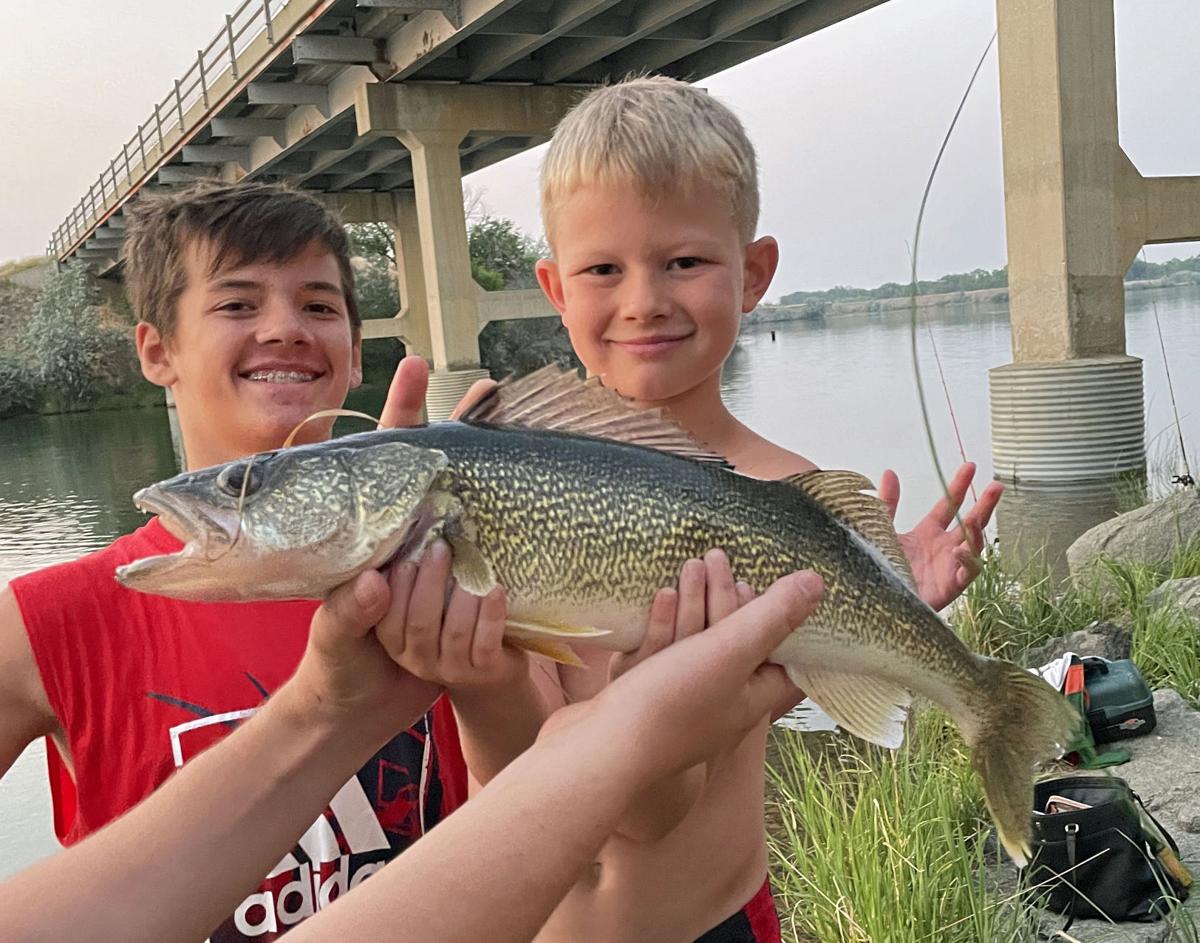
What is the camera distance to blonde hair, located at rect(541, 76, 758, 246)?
250 centimetres

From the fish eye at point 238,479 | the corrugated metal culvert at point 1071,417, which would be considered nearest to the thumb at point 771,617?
the fish eye at point 238,479

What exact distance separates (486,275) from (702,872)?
4469 centimetres

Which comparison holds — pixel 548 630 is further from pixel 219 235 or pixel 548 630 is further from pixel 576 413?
pixel 219 235

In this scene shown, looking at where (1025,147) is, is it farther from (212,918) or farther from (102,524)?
(102,524)

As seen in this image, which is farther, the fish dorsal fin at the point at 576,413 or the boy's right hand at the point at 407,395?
the boy's right hand at the point at 407,395

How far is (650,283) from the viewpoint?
248 centimetres

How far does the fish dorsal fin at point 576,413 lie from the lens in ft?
6.24

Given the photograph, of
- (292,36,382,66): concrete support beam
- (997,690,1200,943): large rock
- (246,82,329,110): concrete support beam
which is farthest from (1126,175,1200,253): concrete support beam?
(246,82,329,110): concrete support beam

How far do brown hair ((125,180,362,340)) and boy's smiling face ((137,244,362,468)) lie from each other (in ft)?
0.10

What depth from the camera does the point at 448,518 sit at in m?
1.75

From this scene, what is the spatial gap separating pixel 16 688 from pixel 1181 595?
5.63 metres

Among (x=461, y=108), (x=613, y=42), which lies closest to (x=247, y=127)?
(x=461, y=108)

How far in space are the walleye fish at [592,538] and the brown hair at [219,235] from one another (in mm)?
1178

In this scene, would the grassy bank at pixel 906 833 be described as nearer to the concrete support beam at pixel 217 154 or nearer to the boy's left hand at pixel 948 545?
the boy's left hand at pixel 948 545
